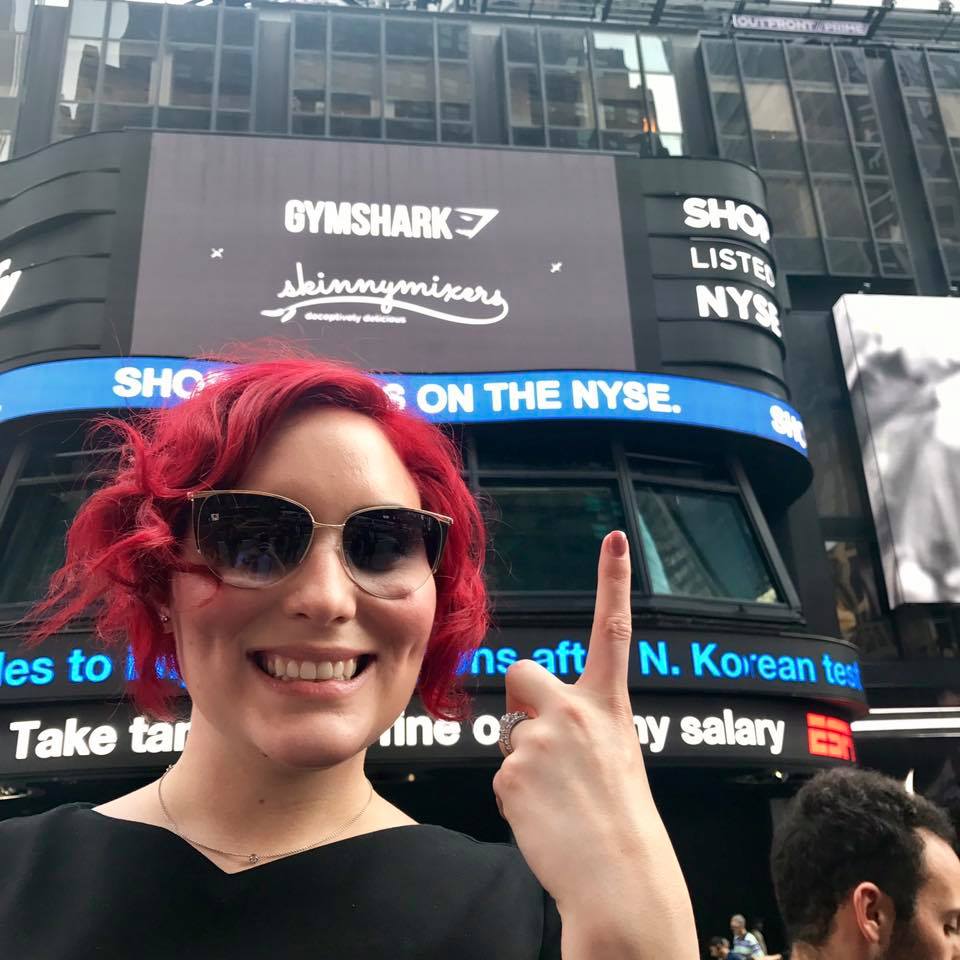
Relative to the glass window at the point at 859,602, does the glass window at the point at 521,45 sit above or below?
above

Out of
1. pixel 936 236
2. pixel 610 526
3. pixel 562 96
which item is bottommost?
pixel 610 526

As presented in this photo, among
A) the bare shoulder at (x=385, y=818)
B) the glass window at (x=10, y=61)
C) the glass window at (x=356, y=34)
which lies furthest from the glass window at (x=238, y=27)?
the bare shoulder at (x=385, y=818)

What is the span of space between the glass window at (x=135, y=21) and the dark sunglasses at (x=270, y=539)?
19371mm

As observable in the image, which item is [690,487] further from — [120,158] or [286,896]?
Result: [286,896]

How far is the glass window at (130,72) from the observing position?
667 inches

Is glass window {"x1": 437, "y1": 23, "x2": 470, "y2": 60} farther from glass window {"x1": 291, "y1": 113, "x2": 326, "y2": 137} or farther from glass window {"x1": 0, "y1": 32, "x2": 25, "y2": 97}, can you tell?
glass window {"x1": 0, "y1": 32, "x2": 25, "y2": 97}

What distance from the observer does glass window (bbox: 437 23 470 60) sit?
59.7 ft

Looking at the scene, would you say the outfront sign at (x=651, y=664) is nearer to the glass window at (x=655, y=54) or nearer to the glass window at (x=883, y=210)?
the glass window at (x=883, y=210)

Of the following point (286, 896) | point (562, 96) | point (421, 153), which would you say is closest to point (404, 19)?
point (562, 96)

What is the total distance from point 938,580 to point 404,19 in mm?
15867

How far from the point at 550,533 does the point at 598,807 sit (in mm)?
10459

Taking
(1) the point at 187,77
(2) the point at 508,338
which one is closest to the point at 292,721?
(2) the point at 508,338

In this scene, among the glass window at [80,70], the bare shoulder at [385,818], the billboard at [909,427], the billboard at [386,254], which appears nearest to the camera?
the bare shoulder at [385,818]

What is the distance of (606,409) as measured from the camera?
11711 millimetres
